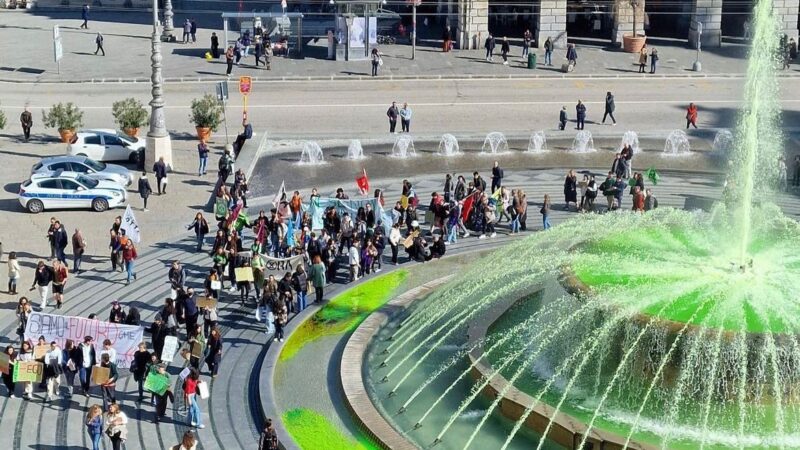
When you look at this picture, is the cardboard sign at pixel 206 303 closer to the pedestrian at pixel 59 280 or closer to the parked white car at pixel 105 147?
the pedestrian at pixel 59 280

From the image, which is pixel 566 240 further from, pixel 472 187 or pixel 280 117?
pixel 280 117

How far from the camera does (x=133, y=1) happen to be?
8500 centimetres

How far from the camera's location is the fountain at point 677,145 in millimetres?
47250

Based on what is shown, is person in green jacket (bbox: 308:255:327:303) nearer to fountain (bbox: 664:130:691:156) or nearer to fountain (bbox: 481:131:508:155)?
fountain (bbox: 481:131:508:155)

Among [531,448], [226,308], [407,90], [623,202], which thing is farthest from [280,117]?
[531,448]

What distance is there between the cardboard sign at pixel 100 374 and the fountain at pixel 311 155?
2095 centimetres

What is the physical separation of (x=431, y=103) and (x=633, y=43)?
51.7 feet

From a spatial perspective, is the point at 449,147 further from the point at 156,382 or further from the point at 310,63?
the point at 156,382

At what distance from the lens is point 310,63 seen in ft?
209

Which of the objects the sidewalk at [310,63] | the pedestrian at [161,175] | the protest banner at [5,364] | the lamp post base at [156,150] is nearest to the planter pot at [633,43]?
the sidewalk at [310,63]

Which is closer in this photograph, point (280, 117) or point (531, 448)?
point (531, 448)

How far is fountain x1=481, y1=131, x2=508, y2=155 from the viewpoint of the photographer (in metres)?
47.2

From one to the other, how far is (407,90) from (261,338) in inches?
1216

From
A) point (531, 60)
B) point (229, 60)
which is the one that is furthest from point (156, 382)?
point (531, 60)
